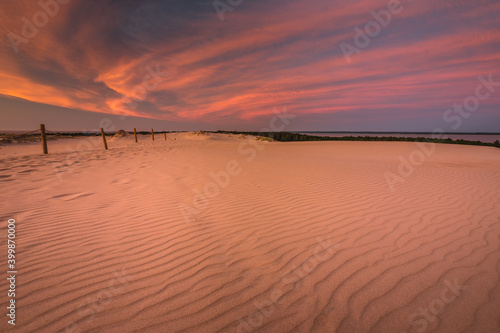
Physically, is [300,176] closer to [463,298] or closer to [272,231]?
[272,231]

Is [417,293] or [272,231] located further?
[272,231]

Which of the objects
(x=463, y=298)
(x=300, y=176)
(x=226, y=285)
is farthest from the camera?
(x=300, y=176)

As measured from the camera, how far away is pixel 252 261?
102 inches

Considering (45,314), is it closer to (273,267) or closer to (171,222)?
→ (171,222)

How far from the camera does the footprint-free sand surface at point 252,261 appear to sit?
183cm

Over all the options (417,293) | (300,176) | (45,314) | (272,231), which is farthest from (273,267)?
(300,176)

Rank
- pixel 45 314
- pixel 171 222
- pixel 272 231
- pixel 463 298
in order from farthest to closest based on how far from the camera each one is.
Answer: pixel 171 222 → pixel 272 231 → pixel 463 298 → pixel 45 314

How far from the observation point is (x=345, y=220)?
148 inches

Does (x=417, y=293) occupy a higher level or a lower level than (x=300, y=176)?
lower

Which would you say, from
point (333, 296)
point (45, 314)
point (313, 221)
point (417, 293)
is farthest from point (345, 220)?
point (45, 314)

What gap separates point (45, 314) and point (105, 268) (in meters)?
0.61

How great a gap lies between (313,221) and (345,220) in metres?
0.60

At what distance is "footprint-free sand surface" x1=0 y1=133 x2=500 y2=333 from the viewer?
1.83m

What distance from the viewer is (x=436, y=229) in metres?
3.41
